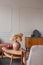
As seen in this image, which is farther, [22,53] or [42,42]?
[42,42]

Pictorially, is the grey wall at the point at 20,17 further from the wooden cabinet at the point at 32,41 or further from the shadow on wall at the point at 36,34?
the wooden cabinet at the point at 32,41

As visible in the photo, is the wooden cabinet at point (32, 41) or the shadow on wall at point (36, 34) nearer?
the wooden cabinet at point (32, 41)

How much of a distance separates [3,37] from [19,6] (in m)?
1.70

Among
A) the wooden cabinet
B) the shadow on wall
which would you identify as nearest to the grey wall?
the shadow on wall

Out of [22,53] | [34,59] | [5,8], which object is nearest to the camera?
[34,59]

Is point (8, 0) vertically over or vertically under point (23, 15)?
over

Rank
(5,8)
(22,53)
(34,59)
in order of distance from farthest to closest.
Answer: (5,8) → (22,53) → (34,59)

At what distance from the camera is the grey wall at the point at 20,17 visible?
7156mm

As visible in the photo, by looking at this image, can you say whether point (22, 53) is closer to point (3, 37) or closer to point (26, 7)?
point (3, 37)

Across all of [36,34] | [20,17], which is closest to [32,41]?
[36,34]

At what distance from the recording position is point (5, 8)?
23.5 feet

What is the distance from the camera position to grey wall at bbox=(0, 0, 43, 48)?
7156 millimetres

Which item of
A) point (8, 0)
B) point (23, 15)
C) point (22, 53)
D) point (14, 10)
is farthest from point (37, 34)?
point (22, 53)

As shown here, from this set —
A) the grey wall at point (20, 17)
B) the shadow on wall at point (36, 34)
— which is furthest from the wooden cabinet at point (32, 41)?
the grey wall at point (20, 17)
